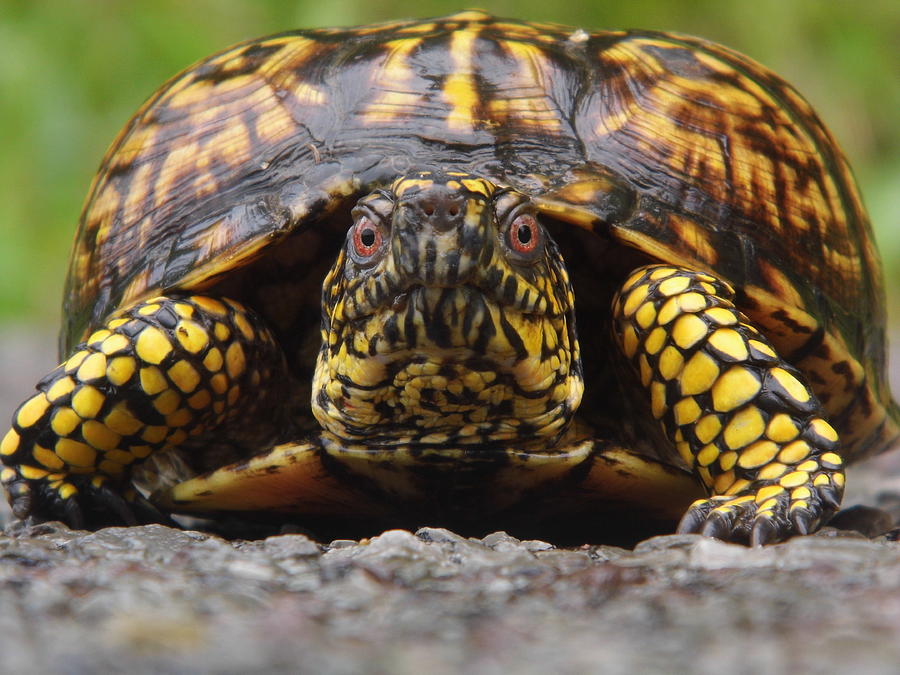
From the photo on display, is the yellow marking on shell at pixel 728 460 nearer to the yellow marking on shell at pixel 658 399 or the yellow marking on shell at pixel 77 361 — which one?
the yellow marking on shell at pixel 658 399

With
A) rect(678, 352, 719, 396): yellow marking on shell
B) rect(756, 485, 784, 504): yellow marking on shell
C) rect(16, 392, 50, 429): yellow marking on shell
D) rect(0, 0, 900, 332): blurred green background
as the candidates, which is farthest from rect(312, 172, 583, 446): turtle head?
rect(0, 0, 900, 332): blurred green background

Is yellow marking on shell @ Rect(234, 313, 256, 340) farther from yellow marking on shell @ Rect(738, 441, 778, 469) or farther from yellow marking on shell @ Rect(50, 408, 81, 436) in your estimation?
yellow marking on shell @ Rect(738, 441, 778, 469)

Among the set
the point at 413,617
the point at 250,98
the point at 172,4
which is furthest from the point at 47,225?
the point at 413,617

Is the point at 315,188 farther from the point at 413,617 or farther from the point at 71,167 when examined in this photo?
the point at 71,167

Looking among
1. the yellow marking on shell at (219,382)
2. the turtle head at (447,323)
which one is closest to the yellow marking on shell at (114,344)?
the yellow marking on shell at (219,382)

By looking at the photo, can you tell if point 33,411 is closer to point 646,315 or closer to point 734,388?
point 646,315

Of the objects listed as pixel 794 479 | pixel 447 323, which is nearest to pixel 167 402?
pixel 447 323
